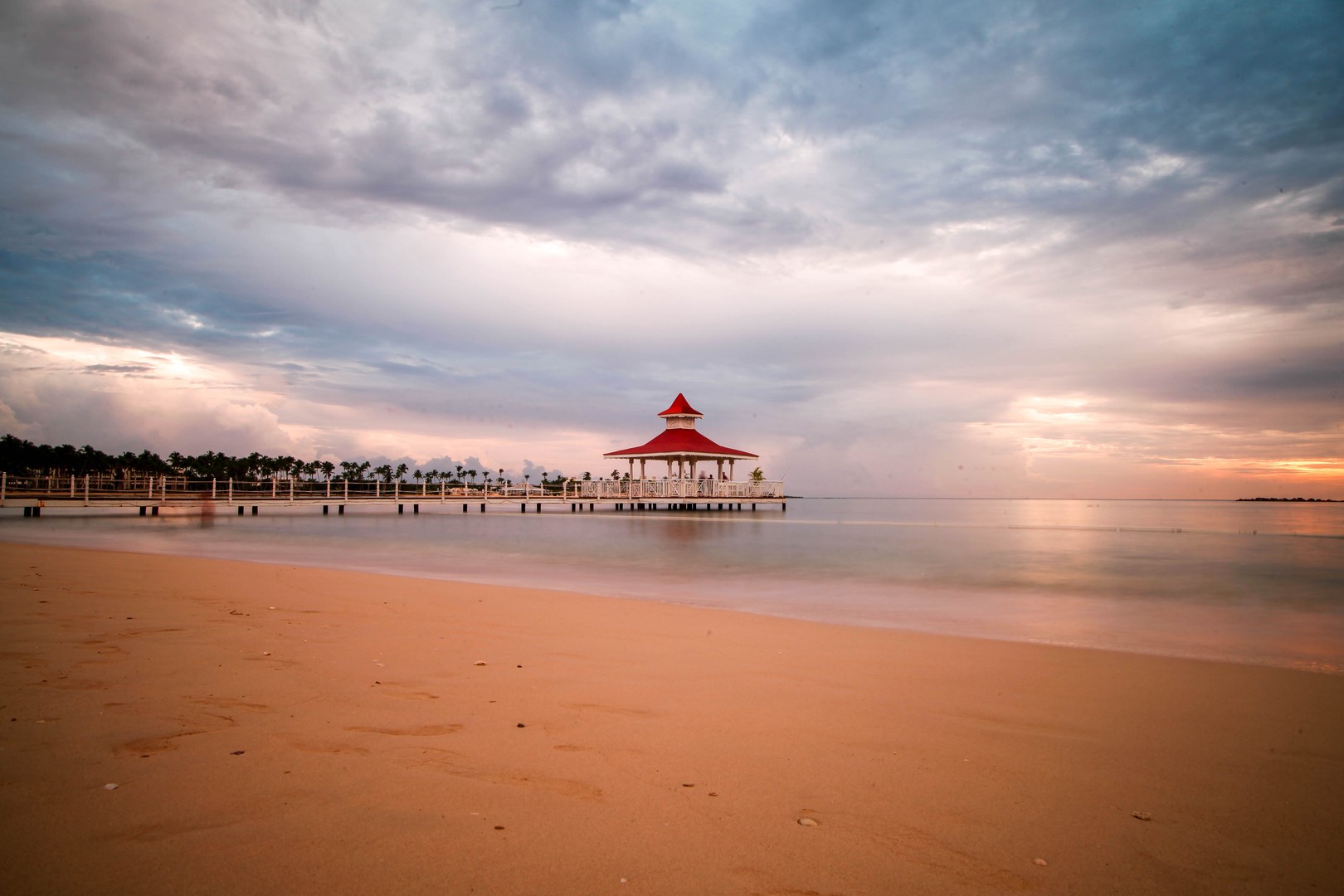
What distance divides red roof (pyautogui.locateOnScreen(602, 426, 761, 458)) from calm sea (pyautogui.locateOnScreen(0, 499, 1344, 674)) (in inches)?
329

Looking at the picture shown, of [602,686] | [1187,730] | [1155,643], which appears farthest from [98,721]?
[1155,643]

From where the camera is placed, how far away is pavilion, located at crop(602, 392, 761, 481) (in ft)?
124

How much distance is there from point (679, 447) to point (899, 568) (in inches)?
922

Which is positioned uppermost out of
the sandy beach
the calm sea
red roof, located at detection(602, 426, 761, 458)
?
red roof, located at detection(602, 426, 761, 458)

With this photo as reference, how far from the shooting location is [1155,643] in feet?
21.7

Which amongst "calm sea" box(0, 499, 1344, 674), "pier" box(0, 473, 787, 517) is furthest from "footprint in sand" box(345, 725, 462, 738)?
"pier" box(0, 473, 787, 517)

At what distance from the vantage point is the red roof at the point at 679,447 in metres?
37.6

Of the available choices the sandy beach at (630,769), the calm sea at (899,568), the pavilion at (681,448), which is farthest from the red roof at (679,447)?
the sandy beach at (630,769)

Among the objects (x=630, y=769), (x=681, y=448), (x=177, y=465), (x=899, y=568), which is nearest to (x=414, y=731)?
(x=630, y=769)

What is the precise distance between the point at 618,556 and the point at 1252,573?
43.4 feet

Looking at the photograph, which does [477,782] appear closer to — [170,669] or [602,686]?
[602,686]

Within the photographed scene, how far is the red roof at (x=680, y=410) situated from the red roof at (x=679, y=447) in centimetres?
97

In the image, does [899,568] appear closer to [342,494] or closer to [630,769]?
[630,769]

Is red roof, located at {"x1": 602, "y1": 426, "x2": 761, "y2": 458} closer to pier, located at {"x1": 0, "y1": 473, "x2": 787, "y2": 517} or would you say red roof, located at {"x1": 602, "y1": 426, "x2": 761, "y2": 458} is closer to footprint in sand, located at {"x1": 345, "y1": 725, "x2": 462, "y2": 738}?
pier, located at {"x1": 0, "y1": 473, "x2": 787, "y2": 517}
